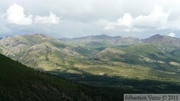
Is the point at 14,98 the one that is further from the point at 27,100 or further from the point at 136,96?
the point at 136,96

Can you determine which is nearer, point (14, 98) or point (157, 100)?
point (157, 100)

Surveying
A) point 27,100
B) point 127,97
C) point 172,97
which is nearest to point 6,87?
point 27,100

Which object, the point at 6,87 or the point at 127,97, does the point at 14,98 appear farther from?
the point at 127,97

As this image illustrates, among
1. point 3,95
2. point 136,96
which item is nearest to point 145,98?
point 136,96

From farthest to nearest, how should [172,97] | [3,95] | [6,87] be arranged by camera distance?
[6,87]
[3,95]
[172,97]

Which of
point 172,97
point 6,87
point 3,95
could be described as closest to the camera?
point 172,97

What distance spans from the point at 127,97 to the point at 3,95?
264ft

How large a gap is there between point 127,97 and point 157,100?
11638mm

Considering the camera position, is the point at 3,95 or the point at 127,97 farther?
the point at 3,95

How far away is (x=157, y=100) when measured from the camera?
12206 cm

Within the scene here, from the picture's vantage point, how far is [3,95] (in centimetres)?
17612

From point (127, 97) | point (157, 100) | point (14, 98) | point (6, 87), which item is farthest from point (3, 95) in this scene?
point (157, 100)

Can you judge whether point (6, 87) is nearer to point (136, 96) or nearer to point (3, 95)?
point (3, 95)

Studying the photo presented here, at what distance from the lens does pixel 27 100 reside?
19850 centimetres
